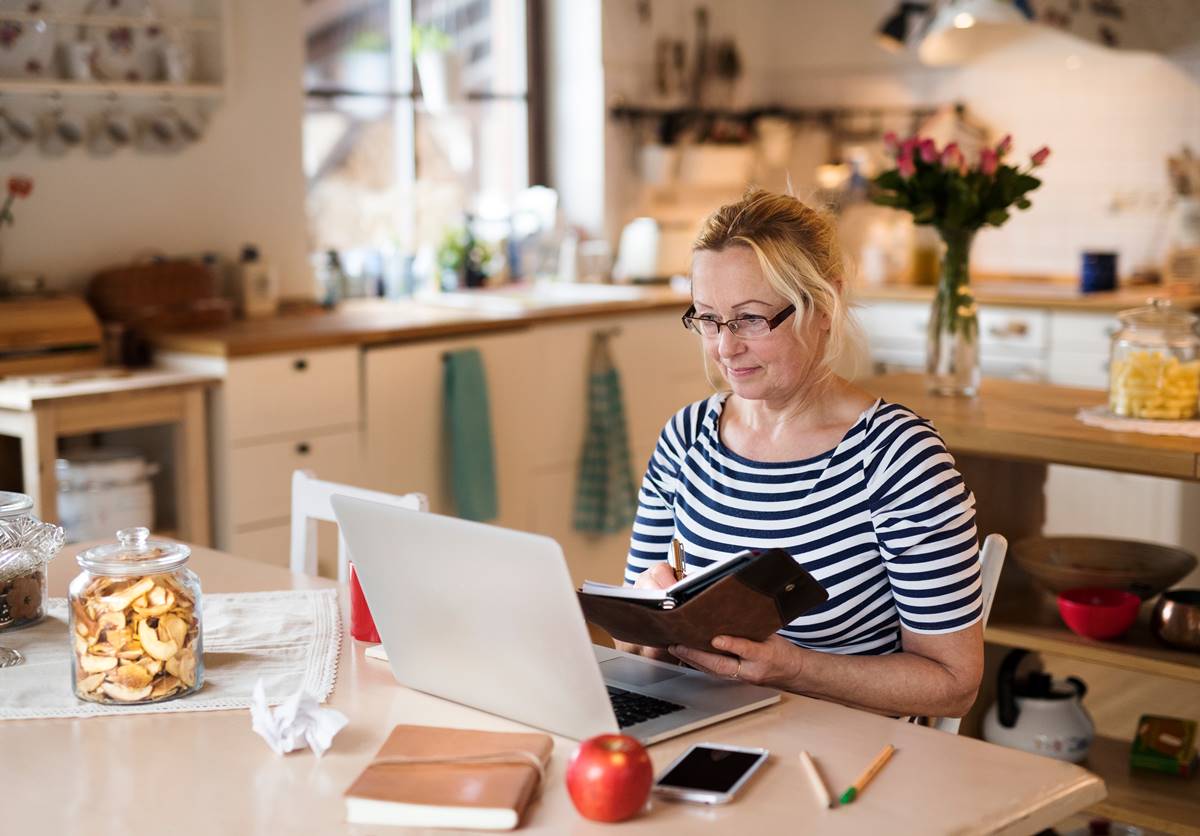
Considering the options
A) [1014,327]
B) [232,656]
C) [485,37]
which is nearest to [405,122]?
[485,37]

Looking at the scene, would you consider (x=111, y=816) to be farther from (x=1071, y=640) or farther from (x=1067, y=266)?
(x=1067, y=266)

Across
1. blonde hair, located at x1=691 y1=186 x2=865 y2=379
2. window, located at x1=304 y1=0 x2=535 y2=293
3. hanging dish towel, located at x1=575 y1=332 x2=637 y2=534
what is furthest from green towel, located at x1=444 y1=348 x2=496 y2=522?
blonde hair, located at x1=691 y1=186 x2=865 y2=379

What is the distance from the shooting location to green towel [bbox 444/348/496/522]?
13.4 feet

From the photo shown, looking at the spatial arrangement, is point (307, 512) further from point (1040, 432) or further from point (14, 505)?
point (1040, 432)

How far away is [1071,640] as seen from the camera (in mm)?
2719

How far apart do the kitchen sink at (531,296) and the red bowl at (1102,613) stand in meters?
2.09

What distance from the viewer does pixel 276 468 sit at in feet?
12.1

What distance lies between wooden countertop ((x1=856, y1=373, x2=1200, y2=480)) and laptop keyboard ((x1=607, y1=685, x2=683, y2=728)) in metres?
1.31

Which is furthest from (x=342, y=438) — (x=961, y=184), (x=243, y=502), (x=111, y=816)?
(x=111, y=816)

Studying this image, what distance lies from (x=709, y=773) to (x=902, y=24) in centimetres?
471

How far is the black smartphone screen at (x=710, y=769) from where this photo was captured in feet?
4.50

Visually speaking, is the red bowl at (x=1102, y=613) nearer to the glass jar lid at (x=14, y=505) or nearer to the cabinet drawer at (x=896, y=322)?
the glass jar lid at (x=14, y=505)

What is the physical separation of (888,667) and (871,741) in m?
0.26

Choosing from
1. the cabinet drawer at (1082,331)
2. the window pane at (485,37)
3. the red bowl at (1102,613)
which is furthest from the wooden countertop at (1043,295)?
the red bowl at (1102,613)
